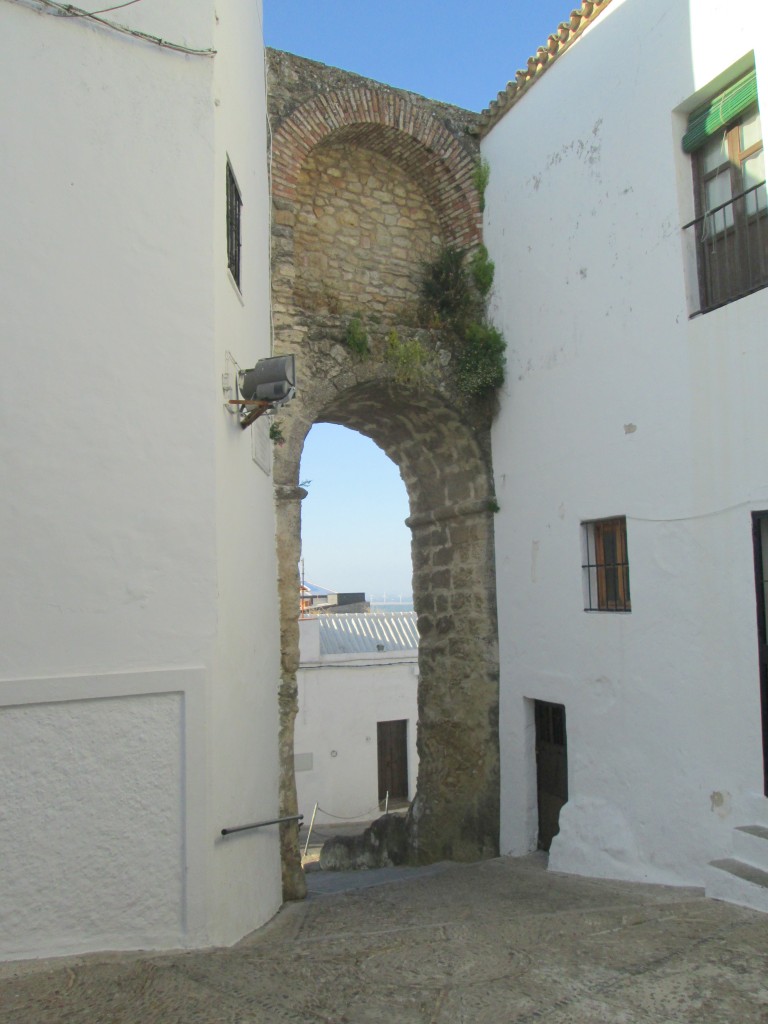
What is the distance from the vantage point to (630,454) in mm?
5844

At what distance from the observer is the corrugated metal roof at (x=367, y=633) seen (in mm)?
17750

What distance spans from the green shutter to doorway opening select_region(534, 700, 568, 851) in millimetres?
4309

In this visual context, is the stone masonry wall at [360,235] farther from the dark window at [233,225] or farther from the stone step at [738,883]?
the stone step at [738,883]

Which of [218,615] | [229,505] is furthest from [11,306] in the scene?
[218,615]

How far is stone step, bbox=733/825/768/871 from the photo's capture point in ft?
14.9

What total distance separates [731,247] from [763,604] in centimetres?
225

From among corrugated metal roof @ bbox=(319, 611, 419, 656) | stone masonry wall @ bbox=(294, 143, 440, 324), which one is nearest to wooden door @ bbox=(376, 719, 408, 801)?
corrugated metal roof @ bbox=(319, 611, 419, 656)

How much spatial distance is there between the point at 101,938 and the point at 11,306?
2895mm

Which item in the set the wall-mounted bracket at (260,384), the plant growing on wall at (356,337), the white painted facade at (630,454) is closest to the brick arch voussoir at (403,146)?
the white painted facade at (630,454)

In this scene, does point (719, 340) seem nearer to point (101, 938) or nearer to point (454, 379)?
point (454, 379)

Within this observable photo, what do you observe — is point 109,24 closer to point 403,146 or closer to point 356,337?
point 356,337

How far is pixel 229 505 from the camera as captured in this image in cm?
459

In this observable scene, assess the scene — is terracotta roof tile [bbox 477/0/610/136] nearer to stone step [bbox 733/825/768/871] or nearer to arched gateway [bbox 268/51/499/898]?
arched gateway [bbox 268/51/499/898]

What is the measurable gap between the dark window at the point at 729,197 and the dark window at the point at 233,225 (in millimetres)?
2954
